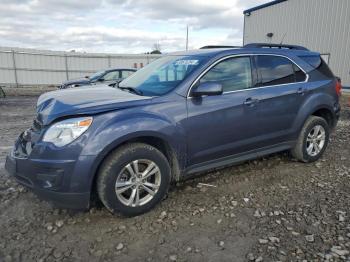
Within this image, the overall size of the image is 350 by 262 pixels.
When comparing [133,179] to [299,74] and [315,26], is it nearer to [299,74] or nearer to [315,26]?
[299,74]

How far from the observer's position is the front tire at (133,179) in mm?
3139

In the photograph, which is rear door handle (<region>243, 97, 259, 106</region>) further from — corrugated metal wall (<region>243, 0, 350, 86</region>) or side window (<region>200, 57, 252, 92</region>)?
corrugated metal wall (<region>243, 0, 350, 86</region>)

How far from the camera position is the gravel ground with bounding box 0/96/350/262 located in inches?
111

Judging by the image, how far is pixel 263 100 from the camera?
13.6ft

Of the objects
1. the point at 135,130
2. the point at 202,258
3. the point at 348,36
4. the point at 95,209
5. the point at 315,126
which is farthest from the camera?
the point at 348,36

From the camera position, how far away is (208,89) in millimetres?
3521

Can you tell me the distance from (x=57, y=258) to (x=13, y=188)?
1.72m

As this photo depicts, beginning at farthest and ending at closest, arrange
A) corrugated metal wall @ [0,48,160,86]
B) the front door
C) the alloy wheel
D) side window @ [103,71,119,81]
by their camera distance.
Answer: corrugated metal wall @ [0,48,160,86], side window @ [103,71,119,81], the front door, the alloy wheel

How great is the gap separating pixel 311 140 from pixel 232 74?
74.2 inches

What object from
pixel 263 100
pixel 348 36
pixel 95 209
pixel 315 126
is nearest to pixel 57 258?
pixel 95 209

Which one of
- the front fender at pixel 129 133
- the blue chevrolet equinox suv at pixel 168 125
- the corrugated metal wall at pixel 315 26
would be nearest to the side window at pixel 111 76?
the blue chevrolet equinox suv at pixel 168 125

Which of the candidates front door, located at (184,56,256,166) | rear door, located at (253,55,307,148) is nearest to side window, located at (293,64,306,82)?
rear door, located at (253,55,307,148)

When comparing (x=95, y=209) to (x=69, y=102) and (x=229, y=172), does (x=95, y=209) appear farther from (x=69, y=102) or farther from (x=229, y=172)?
(x=229, y=172)

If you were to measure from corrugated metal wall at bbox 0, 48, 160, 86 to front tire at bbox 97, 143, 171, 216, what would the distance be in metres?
20.5
